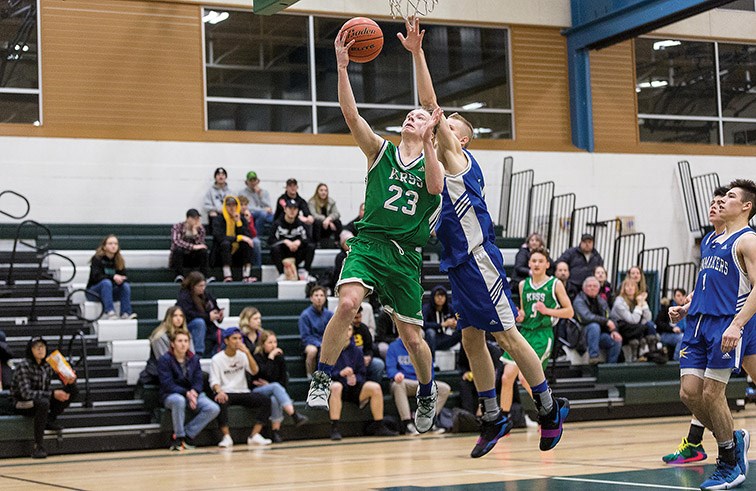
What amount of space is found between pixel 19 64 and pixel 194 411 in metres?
6.42

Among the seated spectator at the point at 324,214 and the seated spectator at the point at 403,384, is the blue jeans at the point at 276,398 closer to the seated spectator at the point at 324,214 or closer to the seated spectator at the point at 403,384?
the seated spectator at the point at 403,384

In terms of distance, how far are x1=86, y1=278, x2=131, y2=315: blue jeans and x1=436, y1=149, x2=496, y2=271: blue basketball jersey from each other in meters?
7.16

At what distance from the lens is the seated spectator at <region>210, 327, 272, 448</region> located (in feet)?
37.8

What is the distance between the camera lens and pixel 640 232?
1819 centimetres

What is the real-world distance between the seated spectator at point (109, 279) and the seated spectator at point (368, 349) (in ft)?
8.84

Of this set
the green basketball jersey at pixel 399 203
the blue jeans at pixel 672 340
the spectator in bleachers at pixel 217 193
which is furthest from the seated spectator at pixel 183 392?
the blue jeans at pixel 672 340

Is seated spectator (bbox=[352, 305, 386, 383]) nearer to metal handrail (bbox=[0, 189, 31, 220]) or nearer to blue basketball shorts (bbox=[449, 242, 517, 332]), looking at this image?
metal handrail (bbox=[0, 189, 31, 220])

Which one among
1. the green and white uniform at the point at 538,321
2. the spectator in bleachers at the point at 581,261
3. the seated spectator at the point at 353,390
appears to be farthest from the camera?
the spectator in bleachers at the point at 581,261

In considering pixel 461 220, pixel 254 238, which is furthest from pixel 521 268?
pixel 461 220

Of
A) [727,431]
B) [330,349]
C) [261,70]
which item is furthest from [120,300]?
[727,431]

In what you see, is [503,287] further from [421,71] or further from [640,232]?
[640,232]

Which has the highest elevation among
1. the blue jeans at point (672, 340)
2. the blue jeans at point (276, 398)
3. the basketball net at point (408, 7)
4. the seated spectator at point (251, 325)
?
the basketball net at point (408, 7)

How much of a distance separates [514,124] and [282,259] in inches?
216

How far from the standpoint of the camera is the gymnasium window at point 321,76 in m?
16.3
